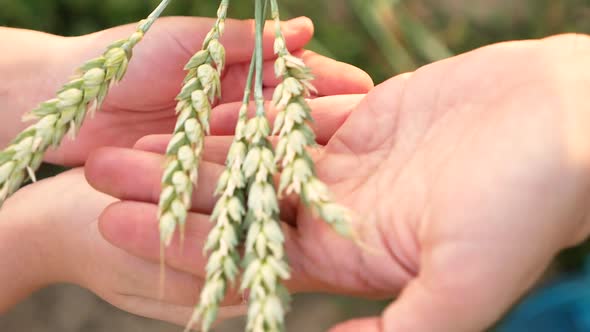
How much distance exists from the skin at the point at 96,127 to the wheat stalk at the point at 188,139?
24 centimetres

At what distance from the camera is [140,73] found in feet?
3.05

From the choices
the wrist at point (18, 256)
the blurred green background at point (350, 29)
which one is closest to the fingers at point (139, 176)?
the wrist at point (18, 256)

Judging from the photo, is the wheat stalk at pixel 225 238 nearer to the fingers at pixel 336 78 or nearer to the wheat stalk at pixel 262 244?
the wheat stalk at pixel 262 244

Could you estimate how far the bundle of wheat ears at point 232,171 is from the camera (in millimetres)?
492

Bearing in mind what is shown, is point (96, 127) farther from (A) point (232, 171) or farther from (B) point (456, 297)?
(B) point (456, 297)

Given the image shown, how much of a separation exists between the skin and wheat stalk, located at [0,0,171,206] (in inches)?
A: 10.4

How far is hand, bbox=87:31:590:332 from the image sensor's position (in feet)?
1.59

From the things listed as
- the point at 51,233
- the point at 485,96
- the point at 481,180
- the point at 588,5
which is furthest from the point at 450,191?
the point at 588,5

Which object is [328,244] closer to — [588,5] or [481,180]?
[481,180]

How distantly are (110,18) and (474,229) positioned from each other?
41.5 inches

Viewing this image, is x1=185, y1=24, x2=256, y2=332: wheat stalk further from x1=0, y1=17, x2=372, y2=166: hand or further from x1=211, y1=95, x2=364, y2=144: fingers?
x1=0, y1=17, x2=372, y2=166: hand

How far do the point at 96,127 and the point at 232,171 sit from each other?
52 cm

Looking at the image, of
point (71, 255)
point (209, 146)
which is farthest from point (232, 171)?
point (71, 255)

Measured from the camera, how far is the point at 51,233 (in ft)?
3.16
